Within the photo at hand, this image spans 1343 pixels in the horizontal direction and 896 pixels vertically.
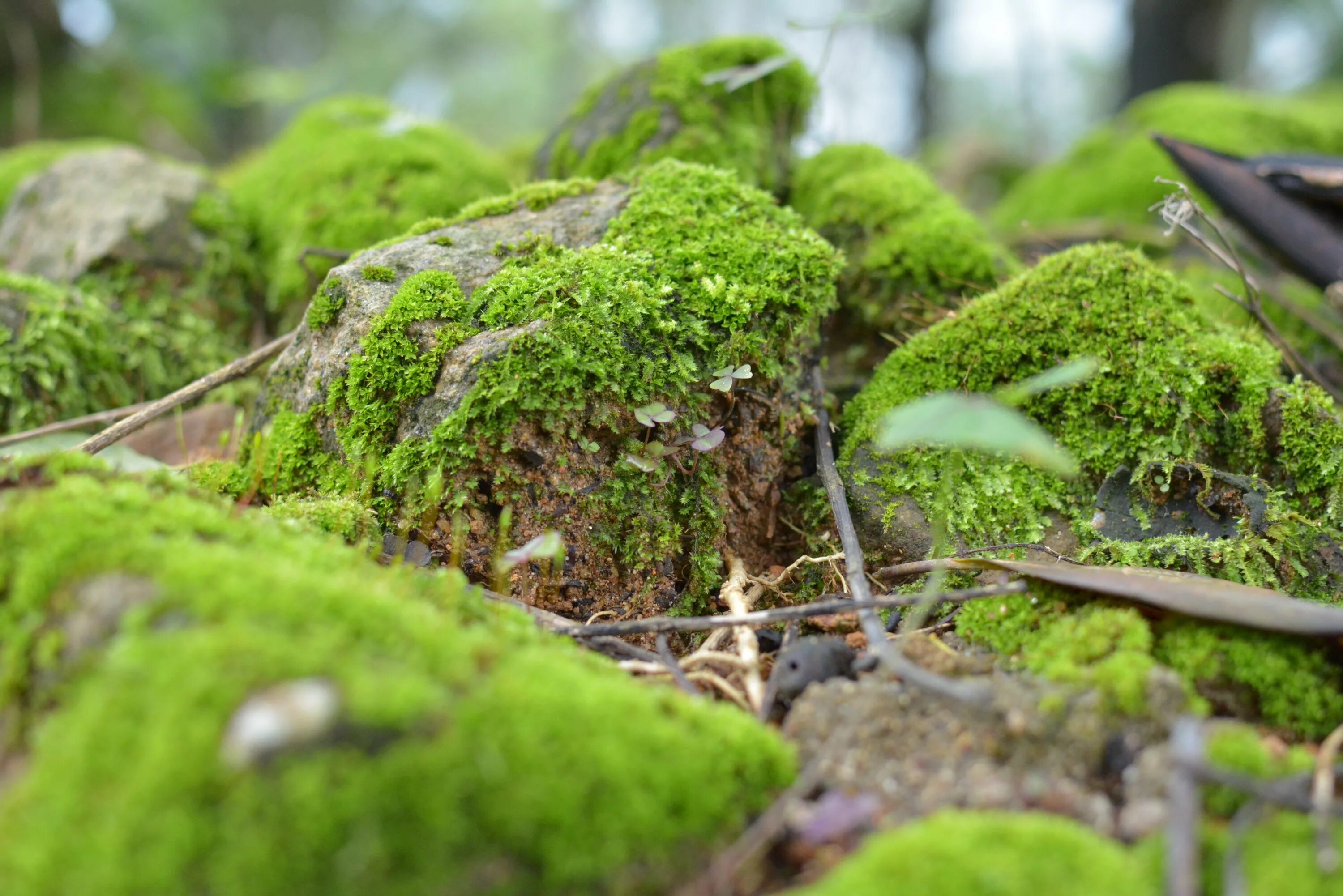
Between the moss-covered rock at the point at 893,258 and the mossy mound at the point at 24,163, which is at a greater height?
the mossy mound at the point at 24,163

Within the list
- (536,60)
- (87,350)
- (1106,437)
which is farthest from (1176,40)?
(536,60)

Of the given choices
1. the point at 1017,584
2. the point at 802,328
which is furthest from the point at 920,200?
the point at 1017,584

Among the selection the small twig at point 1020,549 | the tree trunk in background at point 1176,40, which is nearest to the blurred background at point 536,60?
the tree trunk in background at point 1176,40

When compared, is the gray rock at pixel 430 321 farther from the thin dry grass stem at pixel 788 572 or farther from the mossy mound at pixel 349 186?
the thin dry grass stem at pixel 788 572

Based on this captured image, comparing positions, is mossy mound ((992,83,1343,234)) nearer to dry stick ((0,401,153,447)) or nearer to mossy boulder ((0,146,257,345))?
mossy boulder ((0,146,257,345))

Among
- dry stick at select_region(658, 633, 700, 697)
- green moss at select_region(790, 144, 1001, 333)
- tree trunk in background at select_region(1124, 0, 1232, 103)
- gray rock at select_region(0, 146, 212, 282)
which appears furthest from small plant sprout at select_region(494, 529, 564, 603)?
tree trunk in background at select_region(1124, 0, 1232, 103)

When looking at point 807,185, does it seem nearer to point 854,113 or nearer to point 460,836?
point 460,836
